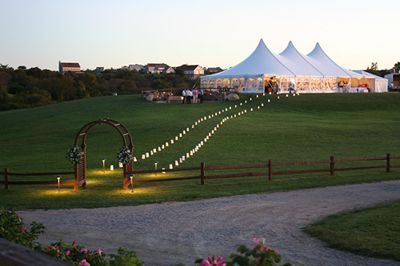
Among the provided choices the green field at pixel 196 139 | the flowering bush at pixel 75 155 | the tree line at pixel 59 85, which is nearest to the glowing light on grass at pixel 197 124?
the green field at pixel 196 139

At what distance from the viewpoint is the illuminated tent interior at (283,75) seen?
54.9 m

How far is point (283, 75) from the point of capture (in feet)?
177

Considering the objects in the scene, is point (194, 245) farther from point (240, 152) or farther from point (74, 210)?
point (240, 152)

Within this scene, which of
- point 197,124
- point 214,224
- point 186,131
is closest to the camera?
point 214,224

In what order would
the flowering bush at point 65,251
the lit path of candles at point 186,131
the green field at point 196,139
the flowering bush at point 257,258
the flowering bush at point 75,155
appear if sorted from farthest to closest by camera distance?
the lit path of candles at point 186,131 → the flowering bush at point 75,155 → the green field at point 196,139 → the flowering bush at point 65,251 → the flowering bush at point 257,258

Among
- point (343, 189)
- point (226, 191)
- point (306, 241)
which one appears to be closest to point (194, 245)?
point (306, 241)

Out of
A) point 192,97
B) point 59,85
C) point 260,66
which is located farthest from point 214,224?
point 59,85

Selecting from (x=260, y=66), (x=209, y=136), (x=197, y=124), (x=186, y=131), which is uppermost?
(x=260, y=66)

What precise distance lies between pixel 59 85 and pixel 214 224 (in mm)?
73895

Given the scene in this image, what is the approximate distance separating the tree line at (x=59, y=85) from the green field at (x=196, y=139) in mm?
18725

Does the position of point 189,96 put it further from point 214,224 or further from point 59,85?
point 214,224

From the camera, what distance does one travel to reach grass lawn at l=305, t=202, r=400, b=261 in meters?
11.0

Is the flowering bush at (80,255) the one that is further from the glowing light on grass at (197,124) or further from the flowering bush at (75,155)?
the glowing light on grass at (197,124)

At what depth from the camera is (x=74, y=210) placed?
52.1ft
